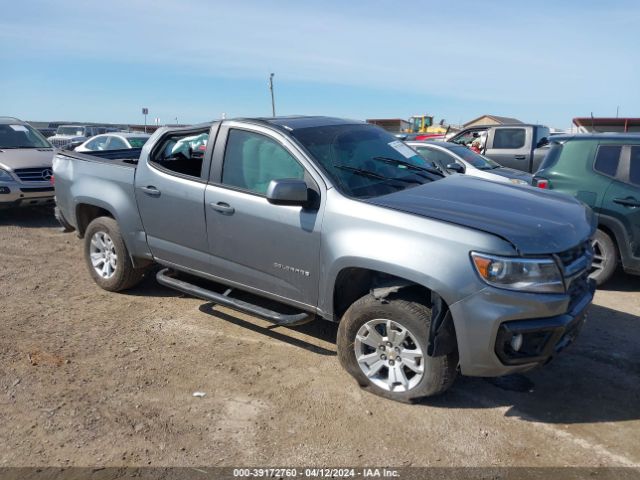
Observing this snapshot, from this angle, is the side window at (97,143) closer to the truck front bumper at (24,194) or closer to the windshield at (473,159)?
the truck front bumper at (24,194)

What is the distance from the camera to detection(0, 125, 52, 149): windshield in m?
10.3

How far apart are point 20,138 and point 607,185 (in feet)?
33.3

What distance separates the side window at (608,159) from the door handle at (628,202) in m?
0.34

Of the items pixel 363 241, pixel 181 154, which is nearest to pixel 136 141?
pixel 181 154

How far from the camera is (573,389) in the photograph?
386cm

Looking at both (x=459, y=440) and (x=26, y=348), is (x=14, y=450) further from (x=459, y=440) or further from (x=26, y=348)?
(x=459, y=440)

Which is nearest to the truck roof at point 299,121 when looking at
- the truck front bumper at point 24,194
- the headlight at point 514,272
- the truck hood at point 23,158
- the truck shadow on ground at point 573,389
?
the headlight at point 514,272

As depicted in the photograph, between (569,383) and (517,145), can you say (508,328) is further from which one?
(517,145)

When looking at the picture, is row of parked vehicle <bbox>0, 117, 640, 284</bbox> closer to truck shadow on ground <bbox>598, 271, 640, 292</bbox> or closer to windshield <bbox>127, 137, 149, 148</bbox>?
truck shadow on ground <bbox>598, 271, 640, 292</bbox>

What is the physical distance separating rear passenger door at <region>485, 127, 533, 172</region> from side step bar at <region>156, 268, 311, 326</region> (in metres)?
10.1

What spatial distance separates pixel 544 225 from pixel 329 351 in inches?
77.9

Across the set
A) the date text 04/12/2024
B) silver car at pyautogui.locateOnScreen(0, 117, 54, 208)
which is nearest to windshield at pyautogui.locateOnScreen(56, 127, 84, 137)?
silver car at pyautogui.locateOnScreen(0, 117, 54, 208)

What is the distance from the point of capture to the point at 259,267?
4.23m

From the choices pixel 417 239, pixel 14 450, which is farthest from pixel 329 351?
pixel 14 450
